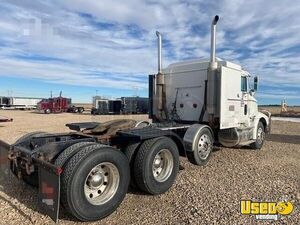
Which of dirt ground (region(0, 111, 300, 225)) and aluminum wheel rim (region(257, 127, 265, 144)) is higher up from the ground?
aluminum wheel rim (region(257, 127, 265, 144))

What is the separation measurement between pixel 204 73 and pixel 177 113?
1.57 metres

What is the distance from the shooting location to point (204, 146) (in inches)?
288

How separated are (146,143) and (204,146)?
252 cm

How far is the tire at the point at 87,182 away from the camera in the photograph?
3913 mm

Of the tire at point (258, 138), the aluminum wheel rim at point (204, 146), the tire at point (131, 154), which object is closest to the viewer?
the tire at point (131, 154)

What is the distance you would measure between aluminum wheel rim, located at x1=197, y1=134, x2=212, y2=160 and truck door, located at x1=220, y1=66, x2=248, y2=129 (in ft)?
2.99

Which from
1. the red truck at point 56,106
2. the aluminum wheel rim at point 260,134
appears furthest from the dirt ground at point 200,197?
the red truck at point 56,106

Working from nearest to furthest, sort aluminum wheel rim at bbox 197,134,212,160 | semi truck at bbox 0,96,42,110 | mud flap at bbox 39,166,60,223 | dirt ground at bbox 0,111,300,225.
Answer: mud flap at bbox 39,166,60,223
dirt ground at bbox 0,111,300,225
aluminum wheel rim at bbox 197,134,212,160
semi truck at bbox 0,96,42,110

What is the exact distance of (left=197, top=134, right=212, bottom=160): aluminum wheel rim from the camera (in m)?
7.14

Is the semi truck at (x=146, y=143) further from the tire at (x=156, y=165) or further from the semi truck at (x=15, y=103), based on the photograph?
the semi truck at (x=15, y=103)

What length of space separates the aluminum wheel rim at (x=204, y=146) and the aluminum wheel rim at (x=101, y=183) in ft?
10.0

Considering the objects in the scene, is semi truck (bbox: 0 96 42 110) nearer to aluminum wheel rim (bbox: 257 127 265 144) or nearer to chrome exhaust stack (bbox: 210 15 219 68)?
aluminum wheel rim (bbox: 257 127 265 144)

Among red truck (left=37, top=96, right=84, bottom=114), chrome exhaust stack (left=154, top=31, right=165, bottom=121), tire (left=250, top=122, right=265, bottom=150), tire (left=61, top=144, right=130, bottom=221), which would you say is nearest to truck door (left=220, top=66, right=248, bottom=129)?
tire (left=250, top=122, right=265, bottom=150)

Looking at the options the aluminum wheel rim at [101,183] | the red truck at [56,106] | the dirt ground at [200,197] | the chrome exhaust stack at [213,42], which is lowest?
the dirt ground at [200,197]
